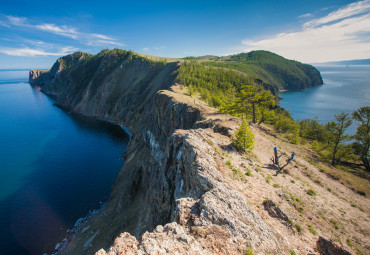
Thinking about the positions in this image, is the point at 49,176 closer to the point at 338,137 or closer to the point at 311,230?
the point at 311,230

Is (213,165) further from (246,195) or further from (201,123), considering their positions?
(201,123)

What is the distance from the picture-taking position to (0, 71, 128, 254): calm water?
42.5 meters

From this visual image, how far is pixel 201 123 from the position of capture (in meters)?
32.8

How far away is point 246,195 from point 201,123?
18.8 metres

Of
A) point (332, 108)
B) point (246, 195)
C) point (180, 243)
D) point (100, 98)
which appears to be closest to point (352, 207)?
point (246, 195)

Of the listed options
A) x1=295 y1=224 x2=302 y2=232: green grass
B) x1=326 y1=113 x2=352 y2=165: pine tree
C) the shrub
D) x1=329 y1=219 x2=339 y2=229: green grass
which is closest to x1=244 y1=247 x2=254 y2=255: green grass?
x1=295 y1=224 x2=302 y2=232: green grass

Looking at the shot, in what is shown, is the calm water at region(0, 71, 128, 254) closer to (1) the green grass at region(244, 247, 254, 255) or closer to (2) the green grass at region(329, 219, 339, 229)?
(1) the green grass at region(244, 247, 254, 255)

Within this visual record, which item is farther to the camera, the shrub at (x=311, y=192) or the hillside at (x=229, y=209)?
the shrub at (x=311, y=192)

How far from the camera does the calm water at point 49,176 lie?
140 ft

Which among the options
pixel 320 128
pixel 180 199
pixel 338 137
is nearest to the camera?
pixel 180 199

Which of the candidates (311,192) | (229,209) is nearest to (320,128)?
(311,192)

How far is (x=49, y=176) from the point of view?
61.7 meters

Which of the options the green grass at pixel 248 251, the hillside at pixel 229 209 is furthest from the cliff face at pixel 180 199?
the green grass at pixel 248 251

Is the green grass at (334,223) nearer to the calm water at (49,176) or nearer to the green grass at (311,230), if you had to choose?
the green grass at (311,230)
